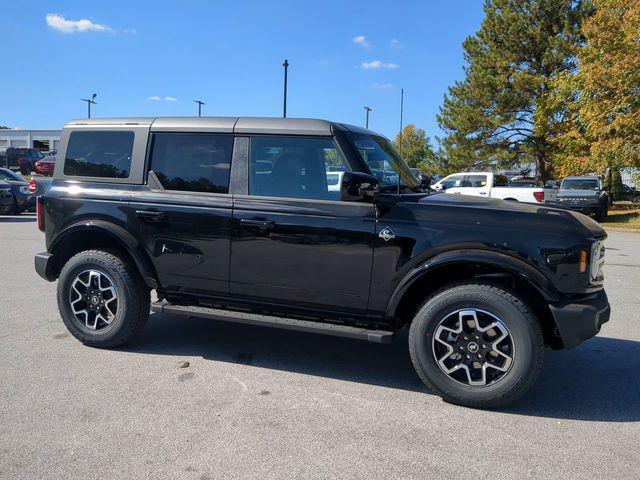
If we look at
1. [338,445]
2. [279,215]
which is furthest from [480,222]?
[338,445]

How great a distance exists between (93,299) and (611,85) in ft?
68.3

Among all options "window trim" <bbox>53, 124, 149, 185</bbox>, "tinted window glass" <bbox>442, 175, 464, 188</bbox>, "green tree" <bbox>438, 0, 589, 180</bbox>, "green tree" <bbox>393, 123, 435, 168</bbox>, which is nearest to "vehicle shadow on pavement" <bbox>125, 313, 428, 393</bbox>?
"window trim" <bbox>53, 124, 149, 185</bbox>

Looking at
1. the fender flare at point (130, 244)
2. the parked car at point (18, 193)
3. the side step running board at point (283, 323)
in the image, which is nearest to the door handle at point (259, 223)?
the side step running board at point (283, 323)

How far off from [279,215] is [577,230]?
212 centimetres

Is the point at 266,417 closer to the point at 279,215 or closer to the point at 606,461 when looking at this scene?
the point at 279,215

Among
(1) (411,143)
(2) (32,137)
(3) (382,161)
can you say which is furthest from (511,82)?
(2) (32,137)

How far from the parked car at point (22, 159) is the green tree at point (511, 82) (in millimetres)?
29484

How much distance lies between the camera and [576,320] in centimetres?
348

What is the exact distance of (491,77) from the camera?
29.3 meters

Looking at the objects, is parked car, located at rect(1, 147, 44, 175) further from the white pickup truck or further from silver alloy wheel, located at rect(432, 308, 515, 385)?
silver alloy wheel, located at rect(432, 308, 515, 385)

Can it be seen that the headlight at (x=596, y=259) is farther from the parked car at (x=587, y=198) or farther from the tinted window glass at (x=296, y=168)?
the parked car at (x=587, y=198)

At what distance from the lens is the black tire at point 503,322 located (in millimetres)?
3551

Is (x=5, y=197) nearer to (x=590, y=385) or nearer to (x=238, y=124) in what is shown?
(x=238, y=124)

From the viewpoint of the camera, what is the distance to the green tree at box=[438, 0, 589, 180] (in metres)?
28.0
